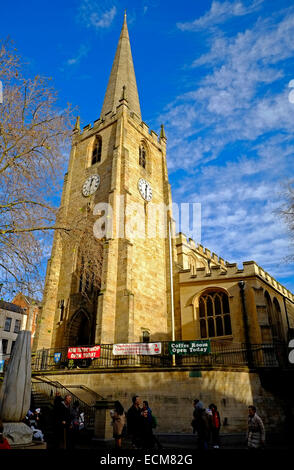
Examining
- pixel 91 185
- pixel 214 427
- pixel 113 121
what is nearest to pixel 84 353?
pixel 214 427

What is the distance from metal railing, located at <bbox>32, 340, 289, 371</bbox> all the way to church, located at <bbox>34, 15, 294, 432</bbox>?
0.10 meters

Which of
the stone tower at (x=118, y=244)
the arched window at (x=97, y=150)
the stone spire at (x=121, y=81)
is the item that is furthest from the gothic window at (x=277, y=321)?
the stone spire at (x=121, y=81)

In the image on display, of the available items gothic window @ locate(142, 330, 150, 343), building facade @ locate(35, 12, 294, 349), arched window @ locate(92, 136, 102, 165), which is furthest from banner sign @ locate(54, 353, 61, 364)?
arched window @ locate(92, 136, 102, 165)

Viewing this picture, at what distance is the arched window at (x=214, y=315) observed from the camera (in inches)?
849

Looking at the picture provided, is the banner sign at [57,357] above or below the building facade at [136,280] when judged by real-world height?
below

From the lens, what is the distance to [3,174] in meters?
10.2

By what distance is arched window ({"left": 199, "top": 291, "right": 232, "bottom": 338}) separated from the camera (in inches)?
849

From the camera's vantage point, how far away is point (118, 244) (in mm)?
21984

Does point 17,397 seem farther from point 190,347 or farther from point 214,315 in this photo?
point 214,315

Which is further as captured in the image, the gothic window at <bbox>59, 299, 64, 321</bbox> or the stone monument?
the gothic window at <bbox>59, 299, 64, 321</bbox>

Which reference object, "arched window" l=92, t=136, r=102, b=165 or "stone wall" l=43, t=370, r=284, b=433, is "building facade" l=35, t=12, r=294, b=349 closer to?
"arched window" l=92, t=136, r=102, b=165

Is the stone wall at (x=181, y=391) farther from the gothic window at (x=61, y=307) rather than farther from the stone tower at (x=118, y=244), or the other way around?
the gothic window at (x=61, y=307)

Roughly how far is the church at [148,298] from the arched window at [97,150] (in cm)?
13
